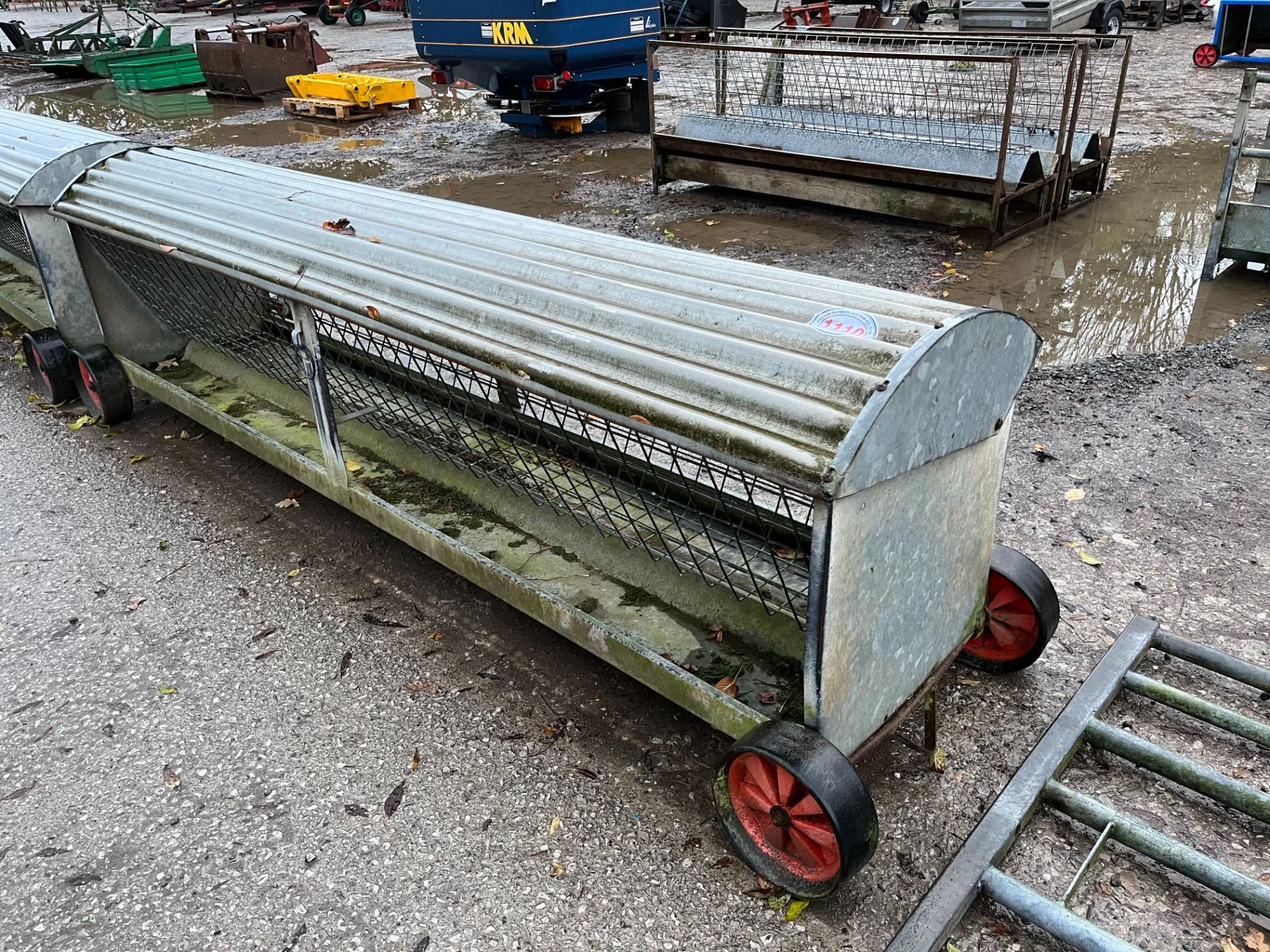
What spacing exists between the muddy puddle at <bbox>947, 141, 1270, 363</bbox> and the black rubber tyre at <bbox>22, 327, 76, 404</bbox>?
538cm

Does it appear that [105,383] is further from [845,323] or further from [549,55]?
[549,55]

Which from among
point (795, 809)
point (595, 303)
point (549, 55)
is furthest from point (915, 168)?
point (795, 809)

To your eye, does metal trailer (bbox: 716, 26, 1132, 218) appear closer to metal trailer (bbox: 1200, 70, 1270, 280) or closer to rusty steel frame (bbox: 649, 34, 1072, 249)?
rusty steel frame (bbox: 649, 34, 1072, 249)

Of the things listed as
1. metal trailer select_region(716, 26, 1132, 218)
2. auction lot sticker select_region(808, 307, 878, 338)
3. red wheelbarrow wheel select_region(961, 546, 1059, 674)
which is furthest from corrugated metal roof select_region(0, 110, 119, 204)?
metal trailer select_region(716, 26, 1132, 218)

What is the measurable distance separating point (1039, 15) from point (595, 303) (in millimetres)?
16760

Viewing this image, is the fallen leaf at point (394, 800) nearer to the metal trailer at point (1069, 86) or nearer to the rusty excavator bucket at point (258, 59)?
the metal trailer at point (1069, 86)

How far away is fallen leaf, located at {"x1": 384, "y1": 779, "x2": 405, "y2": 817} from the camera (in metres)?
2.61

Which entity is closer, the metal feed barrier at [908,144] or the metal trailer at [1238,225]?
the metal trailer at [1238,225]

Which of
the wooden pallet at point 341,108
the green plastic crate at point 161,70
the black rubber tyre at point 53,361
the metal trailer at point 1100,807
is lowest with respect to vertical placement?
the metal trailer at point 1100,807

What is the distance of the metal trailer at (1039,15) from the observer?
51.2ft

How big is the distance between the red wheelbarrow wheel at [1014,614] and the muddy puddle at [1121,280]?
287cm

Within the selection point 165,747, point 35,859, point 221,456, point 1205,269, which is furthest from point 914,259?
point 35,859

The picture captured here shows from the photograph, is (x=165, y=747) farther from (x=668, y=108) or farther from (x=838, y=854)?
(x=668, y=108)

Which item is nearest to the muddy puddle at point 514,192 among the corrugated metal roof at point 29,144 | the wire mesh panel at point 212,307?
the corrugated metal roof at point 29,144
